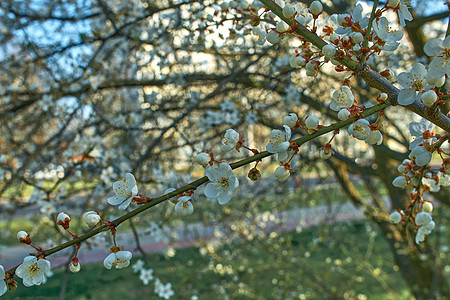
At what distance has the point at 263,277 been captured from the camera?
5.73m

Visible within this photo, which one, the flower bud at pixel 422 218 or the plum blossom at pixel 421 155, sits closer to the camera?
the plum blossom at pixel 421 155

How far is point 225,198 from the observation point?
1064mm

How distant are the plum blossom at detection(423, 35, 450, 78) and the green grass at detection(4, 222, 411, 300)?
11.4ft

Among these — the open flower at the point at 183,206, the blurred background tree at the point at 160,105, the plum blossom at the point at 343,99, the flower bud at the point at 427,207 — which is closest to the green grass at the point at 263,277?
the blurred background tree at the point at 160,105

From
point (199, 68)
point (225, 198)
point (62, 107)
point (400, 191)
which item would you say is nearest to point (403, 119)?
point (400, 191)

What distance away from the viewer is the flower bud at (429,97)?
88 centimetres

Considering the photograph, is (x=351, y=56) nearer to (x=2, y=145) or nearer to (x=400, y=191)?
(x=400, y=191)

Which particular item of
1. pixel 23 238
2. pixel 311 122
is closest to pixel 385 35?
pixel 311 122

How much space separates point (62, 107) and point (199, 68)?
1.28m

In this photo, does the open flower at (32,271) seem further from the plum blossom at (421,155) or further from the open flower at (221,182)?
the plum blossom at (421,155)

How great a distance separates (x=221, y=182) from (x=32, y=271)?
51cm

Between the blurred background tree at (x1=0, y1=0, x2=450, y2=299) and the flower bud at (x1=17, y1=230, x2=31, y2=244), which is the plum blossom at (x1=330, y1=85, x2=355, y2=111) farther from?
the blurred background tree at (x1=0, y1=0, x2=450, y2=299)

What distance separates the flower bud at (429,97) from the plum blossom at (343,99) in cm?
21

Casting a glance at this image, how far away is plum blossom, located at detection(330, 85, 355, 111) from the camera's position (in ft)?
3.51
